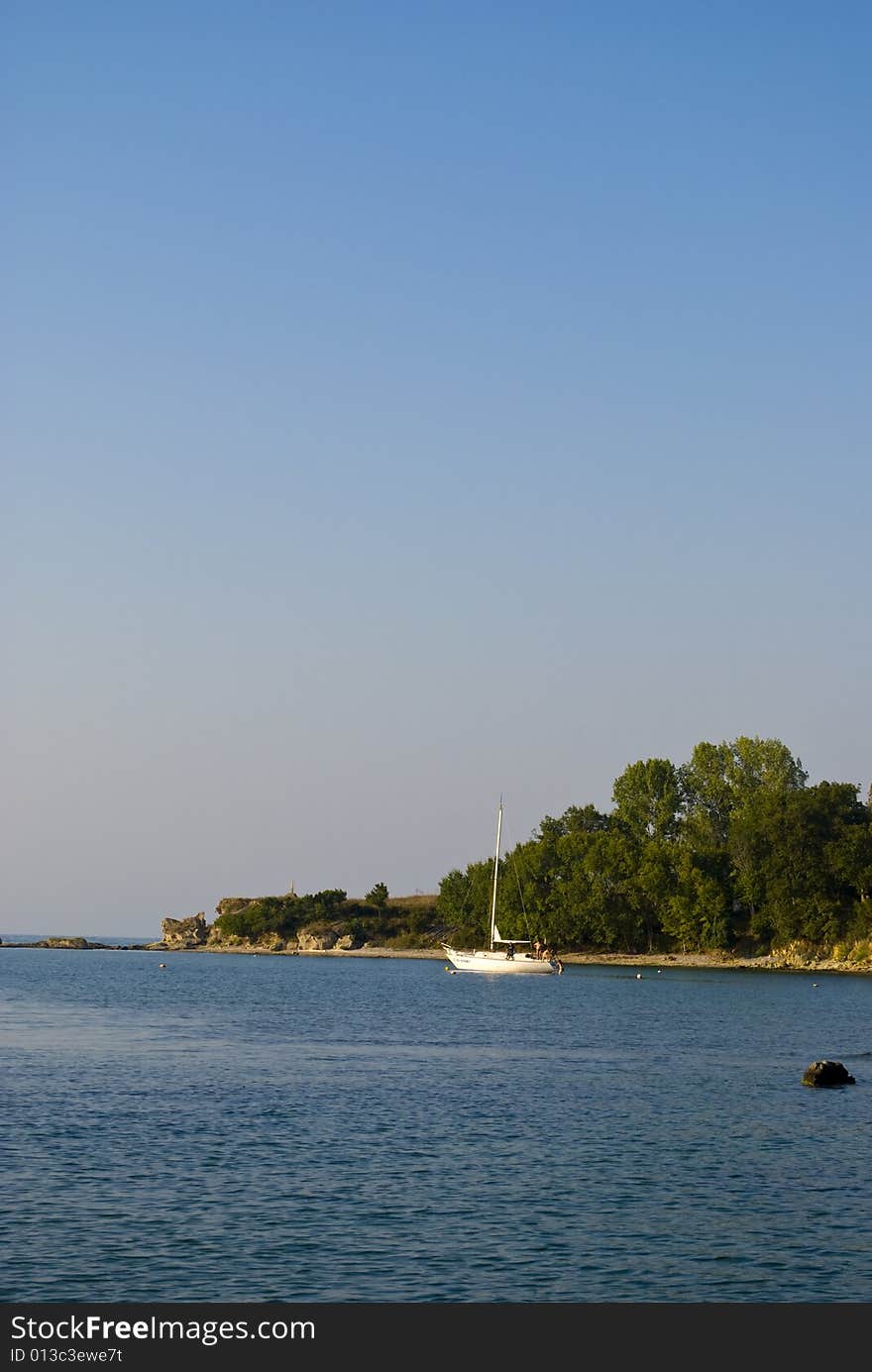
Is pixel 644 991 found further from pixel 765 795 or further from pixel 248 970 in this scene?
pixel 248 970

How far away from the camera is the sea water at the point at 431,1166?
26.4 meters

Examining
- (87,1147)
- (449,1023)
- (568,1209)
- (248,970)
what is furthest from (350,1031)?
(248,970)

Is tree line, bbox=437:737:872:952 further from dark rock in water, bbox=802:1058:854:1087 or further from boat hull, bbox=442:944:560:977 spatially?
dark rock in water, bbox=802:1058:854:1087

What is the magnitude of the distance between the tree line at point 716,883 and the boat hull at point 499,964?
19292 mm

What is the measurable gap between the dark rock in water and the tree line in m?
109

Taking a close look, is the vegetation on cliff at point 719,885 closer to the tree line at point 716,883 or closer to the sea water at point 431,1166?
the tree line at point 716,883

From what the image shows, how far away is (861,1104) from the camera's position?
4997 centimetres

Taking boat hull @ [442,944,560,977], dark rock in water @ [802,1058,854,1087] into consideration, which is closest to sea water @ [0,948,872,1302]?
dark rock in water @ [802,1058,854,1087]

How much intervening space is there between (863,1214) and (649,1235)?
5654 millimetres

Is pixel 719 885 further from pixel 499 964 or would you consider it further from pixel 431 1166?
pixel 431 1166

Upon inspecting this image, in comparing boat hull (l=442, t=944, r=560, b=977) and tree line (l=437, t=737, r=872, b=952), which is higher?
tree line (l=437, t=737, r=872, b=952)

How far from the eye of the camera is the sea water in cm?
2644

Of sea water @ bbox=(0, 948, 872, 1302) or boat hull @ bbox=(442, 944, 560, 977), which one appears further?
boat hull @ bbox=(442, 944, 560, 977)

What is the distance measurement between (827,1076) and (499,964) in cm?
11277
